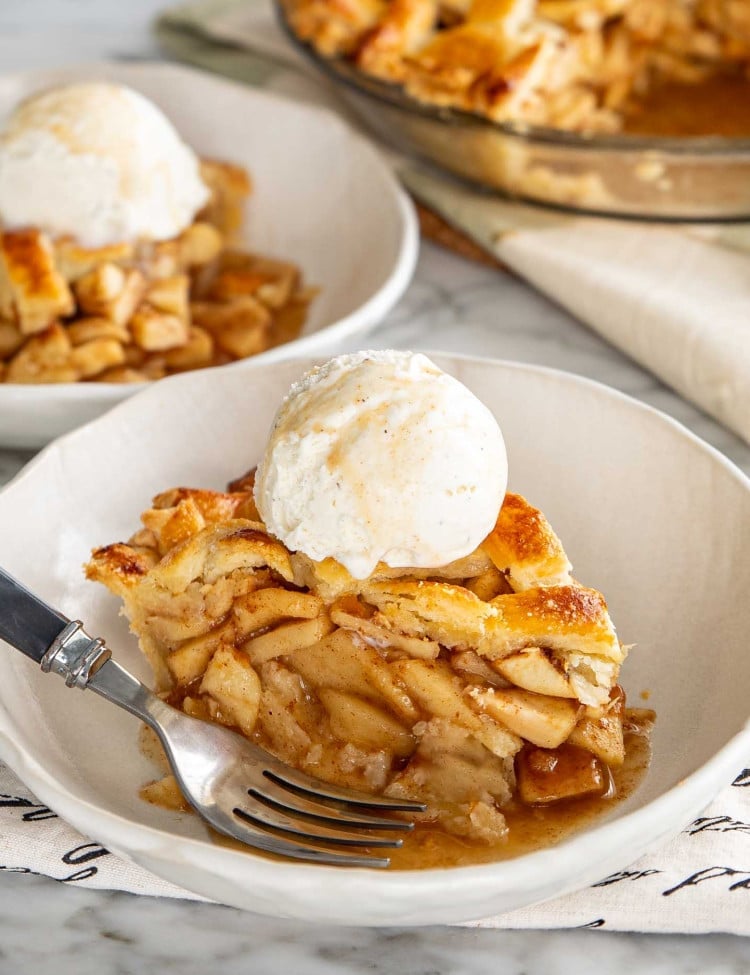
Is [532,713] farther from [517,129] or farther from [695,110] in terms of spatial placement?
[695,110]

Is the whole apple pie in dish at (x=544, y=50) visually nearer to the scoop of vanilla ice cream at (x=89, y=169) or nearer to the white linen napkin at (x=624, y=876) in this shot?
the scoop of vanilla ice cream at (x=89, y=169)

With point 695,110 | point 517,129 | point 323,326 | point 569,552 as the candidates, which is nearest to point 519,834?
point 569,552

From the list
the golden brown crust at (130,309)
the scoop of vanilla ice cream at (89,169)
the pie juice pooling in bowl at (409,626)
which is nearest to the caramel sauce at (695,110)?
the golden brown crust at (130,309)

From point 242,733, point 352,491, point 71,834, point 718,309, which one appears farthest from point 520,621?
point 718,309

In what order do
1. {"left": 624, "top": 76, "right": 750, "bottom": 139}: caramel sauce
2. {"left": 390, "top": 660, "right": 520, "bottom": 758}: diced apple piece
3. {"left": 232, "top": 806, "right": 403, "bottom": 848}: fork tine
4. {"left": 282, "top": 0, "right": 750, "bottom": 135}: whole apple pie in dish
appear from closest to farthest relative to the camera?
{"left": 232, "top": 806, "right": 403, "bottom": 848}: fork tine < {"left": 390, "top": 660, "right": 520, "bottom": 758}: diced apple piece < {"left": 282, "top": 0, "right": 750, "bottom": 135}: whole apple pie in dish < {"left": 624, "top": 76, "right": 750, "bottom": 139}: caramel sauce

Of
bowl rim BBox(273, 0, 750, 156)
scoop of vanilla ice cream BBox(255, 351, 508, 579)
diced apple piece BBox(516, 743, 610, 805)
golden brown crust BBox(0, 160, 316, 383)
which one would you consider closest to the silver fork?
diced apple piece BBox(516, 743, 610, 805)

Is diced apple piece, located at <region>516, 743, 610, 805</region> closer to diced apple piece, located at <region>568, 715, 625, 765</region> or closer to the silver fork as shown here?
diced apple piece, located at <region>568, 715, 625, 765</region>

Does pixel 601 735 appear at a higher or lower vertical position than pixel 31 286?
lower
